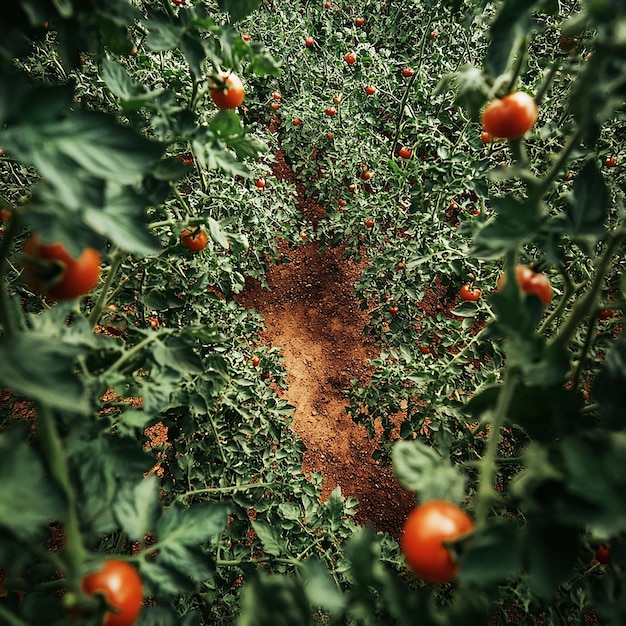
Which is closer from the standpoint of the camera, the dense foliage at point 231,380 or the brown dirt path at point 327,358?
the dense foliage at point 231,380

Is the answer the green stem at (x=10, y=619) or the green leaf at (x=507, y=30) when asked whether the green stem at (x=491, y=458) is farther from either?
the green stem at (x=10, y=619)

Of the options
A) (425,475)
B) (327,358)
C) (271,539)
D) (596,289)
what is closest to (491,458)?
(425,475)

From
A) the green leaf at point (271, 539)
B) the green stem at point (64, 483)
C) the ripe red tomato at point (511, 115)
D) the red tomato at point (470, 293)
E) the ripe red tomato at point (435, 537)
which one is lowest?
the green leaf at point (271, 539)

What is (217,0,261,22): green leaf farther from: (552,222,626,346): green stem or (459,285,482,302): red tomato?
(459,285,482,302): red tomato

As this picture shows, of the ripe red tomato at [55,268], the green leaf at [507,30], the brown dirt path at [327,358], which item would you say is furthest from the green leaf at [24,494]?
the brown dirt path at [327,358]

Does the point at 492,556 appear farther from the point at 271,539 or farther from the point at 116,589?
the point at 271,539

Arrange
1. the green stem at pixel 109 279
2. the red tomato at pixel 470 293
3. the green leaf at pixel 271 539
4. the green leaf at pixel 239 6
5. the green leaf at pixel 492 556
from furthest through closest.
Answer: the red tomato at pixel 470 293
the green leaf at pixel 271 539
the green stem at pixel 109 279
the green leaf at pixel 239 6
the green leaf at pixel 492 556

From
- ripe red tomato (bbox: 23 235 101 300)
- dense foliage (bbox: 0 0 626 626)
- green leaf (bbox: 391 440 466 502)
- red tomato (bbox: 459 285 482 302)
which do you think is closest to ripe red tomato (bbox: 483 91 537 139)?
dense foliage (bbox: 0 0 626 626)
